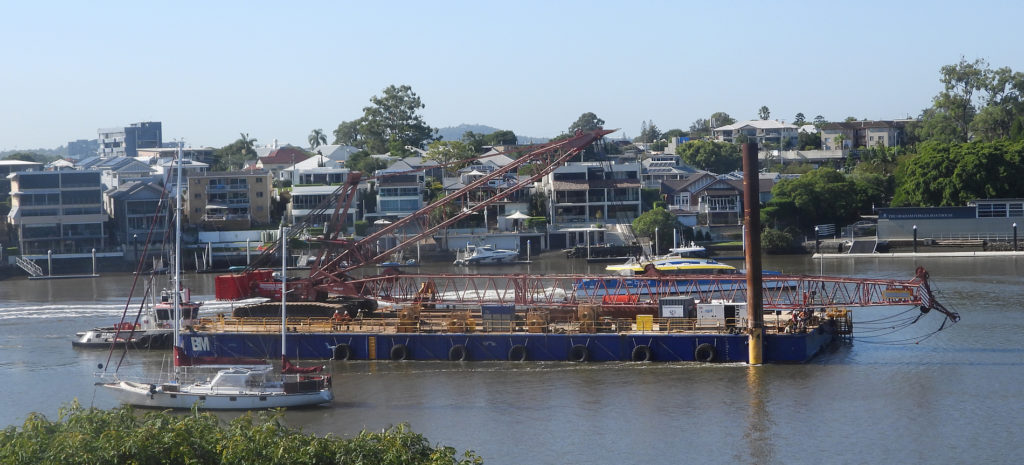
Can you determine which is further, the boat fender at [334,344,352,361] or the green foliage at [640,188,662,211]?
the green foliage at [640,188,662,211]

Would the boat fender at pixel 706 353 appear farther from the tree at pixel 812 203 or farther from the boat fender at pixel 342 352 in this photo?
the tree at pixel 812 203

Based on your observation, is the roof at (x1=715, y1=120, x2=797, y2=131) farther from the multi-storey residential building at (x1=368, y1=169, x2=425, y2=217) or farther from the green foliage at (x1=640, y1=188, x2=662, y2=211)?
the multi-storey residential building at (x1=368, y1=169, x2=425, y2=217)

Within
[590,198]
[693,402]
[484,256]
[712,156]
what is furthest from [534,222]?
[693,402]

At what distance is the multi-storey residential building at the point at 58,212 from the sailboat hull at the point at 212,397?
1773 inches

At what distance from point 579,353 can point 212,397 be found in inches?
421

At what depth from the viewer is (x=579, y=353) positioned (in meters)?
34.5

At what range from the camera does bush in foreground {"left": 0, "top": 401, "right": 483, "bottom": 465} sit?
646 inches

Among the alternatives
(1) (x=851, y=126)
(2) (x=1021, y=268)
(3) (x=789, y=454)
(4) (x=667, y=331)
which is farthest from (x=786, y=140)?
(3) (x=789, y=454)

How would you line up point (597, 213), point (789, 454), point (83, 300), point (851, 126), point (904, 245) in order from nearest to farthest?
point (789, 454)
point (83, 300)
point (904, 245)
point (597, 213)
point (851, 126)

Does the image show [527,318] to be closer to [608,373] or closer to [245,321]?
[608,373]

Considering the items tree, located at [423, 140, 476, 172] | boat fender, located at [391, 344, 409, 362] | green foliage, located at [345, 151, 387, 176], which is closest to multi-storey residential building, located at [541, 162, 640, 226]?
tree, located at [423, 140, 476, 172]

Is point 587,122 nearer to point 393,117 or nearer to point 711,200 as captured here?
point 393,117

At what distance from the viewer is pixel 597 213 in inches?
3051

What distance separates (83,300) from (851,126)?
83.7m
